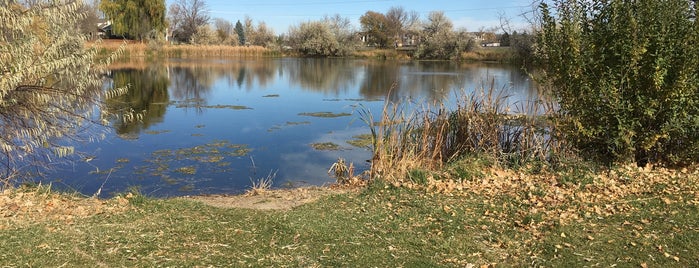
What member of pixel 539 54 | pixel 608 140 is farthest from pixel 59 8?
pixel 608 140

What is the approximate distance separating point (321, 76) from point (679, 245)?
29.1 m

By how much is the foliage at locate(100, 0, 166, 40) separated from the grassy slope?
1957 inches

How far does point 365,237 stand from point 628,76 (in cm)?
431

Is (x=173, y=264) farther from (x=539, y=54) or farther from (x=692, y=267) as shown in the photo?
(x=539, y=54)

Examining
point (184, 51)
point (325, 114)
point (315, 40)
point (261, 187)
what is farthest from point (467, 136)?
point (315, 40)

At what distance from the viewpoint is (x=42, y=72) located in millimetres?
6379

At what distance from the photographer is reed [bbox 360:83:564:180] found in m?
8.01

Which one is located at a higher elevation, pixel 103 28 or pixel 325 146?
pixel 103 28

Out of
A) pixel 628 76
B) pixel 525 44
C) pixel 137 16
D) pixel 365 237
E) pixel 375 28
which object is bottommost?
pixel 365 237

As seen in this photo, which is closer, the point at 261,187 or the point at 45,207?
the point at 45,207

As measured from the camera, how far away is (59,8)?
635 cm

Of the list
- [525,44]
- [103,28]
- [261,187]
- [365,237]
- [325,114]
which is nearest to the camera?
[365,237]

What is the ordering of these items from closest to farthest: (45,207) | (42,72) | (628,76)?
(45,207), (42,72), (628,76)

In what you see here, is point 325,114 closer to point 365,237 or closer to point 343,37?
point 365,237
